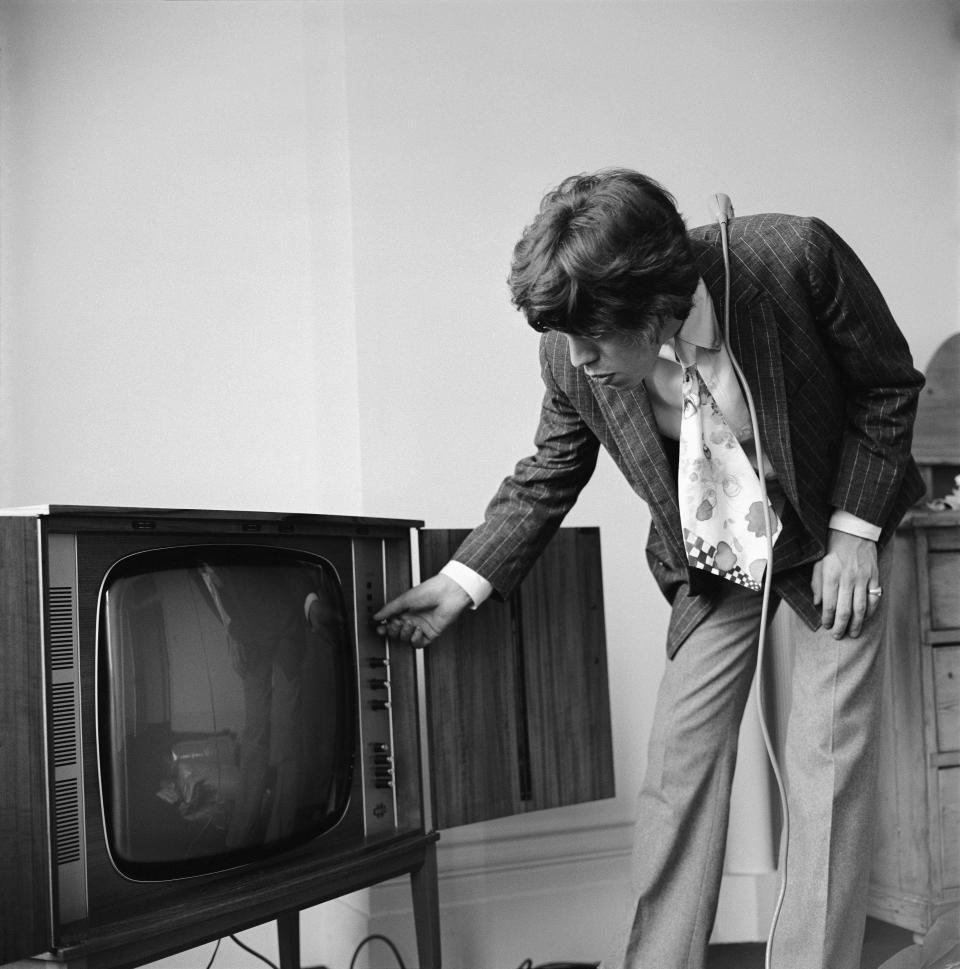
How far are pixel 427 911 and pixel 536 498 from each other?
57cm

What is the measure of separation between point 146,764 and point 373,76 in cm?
129

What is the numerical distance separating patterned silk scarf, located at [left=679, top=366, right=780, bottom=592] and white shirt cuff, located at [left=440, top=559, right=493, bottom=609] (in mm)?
278

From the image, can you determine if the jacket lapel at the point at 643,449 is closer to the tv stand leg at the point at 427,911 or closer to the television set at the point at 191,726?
the television set at the point at 191,726

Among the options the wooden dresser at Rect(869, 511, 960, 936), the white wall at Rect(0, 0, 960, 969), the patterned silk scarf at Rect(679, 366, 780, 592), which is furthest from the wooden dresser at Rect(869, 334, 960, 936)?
the patterned silk scarf at Rect(679, 366, 780, 592)

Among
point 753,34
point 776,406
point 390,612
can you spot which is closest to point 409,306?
point 390,612

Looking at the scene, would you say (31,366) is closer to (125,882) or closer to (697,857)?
(125,882)

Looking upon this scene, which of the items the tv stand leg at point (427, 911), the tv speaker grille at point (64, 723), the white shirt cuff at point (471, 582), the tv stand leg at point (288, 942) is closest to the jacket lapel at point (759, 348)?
the white shirt cuff at point (471, 582)

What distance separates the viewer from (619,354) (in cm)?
110

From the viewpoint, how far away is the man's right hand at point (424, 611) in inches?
53.0

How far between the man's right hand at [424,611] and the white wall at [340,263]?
457 millimetres

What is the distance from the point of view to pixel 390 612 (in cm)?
134

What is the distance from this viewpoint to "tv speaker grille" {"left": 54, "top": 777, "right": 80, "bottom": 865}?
0.97 meters

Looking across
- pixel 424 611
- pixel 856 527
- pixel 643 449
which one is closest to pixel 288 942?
pixel 424 611

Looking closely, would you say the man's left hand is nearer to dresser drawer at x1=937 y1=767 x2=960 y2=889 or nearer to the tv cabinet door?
the tv cabinet door
